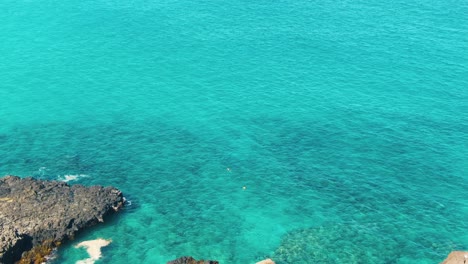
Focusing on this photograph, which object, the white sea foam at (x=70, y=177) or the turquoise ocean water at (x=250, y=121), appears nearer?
the turquoise ocean water at (x=250, y=121)

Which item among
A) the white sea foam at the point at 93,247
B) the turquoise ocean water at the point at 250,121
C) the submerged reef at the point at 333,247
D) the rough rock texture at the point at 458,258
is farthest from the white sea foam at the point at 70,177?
the rough rock texture at the point at 458,258

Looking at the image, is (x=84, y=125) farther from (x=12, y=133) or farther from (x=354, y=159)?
(x=354, y=159)

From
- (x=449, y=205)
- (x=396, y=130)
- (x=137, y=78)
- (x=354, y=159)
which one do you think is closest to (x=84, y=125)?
(x=137, y=78)

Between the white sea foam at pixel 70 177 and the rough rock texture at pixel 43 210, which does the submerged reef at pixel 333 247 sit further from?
the white sea foam at pixel 70 177

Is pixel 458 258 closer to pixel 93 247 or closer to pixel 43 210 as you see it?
pixel 93 247

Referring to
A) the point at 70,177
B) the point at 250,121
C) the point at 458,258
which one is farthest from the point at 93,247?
the point at 458,258

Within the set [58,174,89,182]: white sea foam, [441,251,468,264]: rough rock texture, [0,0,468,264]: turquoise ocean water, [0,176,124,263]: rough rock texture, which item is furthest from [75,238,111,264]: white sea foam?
[441,251,468,264]: rough rock texture
